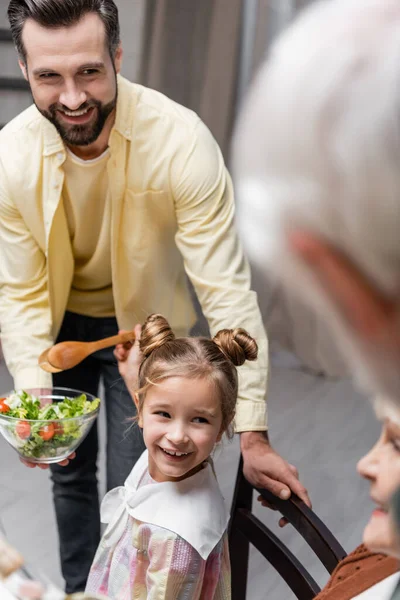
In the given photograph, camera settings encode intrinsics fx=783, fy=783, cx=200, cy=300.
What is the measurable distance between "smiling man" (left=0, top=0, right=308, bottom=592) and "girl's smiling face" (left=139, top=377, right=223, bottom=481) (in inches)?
9.8

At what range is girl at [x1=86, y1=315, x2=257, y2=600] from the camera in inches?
47.3

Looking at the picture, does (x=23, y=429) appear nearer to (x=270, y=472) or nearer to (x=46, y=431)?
(x=46, y=431)

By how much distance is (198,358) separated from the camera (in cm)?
128

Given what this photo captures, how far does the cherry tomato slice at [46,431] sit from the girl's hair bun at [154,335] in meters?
0.22

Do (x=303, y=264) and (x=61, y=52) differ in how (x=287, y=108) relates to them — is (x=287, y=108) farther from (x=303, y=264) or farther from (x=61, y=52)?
(x=61, y=52)

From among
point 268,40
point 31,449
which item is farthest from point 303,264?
point 268,40

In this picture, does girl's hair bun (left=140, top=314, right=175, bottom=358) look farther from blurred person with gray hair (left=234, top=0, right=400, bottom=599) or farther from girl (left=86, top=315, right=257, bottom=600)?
blurred person with gray hair (left=234, top=0, right=400, bottom=599)

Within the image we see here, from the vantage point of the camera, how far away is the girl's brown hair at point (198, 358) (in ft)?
4.14

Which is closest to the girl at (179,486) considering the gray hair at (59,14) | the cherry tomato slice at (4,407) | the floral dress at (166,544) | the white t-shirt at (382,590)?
the floral dress at (166,544)

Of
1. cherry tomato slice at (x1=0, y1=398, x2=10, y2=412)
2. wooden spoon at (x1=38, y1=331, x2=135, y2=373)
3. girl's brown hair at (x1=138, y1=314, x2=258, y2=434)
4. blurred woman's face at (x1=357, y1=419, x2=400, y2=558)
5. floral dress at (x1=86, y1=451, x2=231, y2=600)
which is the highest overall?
blurred woman's face at (x1=357, y1=419, x2=400, y2=558)

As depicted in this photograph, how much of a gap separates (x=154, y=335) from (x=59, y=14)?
0.67 meters

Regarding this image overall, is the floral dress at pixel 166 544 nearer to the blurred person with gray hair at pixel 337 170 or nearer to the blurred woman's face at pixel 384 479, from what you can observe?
the blurred woman's face at pixel 384 479

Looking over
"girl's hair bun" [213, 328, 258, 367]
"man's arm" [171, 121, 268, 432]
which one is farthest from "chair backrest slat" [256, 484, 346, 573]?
"man's arm" [171, 121, 268, 432]

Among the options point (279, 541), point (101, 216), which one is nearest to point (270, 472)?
point (279, 541)
